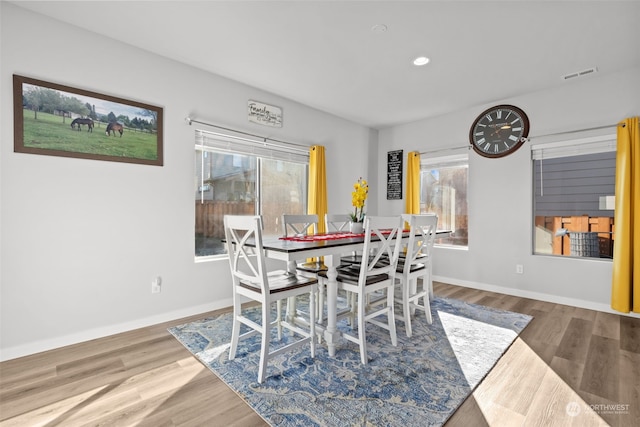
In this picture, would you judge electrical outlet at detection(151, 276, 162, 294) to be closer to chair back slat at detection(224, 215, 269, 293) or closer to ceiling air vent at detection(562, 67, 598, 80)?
chair back slat at detection(224, 215, 269, 293)

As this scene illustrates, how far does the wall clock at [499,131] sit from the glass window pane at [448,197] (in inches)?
15.8

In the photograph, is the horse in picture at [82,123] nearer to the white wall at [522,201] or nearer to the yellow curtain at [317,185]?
the yellow curtain at [317,185]

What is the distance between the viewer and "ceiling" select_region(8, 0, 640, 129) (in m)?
2.26

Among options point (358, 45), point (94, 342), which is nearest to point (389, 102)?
point (358, 45)

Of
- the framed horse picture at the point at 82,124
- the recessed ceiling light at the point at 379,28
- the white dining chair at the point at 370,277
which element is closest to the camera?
the white dining chair at the point at 370,277

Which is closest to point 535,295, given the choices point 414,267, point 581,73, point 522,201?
point 522,201

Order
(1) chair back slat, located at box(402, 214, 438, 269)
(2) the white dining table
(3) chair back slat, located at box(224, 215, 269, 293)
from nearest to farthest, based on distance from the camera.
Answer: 1. (3) chair back slat, located at box(224, 215, 269, 293)
2. (2) the white dining table
3. (1) chair back slat, located at box(402, 214, 438, 269)

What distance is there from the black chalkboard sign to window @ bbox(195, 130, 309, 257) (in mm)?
Result: 1673

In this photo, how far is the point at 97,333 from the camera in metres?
2.58

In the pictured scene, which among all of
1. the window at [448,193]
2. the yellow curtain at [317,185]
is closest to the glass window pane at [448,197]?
the window at [448,193]

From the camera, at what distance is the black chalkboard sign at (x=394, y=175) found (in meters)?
5.21

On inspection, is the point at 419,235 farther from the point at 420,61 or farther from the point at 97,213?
the point at 97,213

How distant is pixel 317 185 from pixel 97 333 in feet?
9.51

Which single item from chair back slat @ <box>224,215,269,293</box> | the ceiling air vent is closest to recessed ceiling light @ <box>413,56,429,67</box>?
the ceiling air vent
